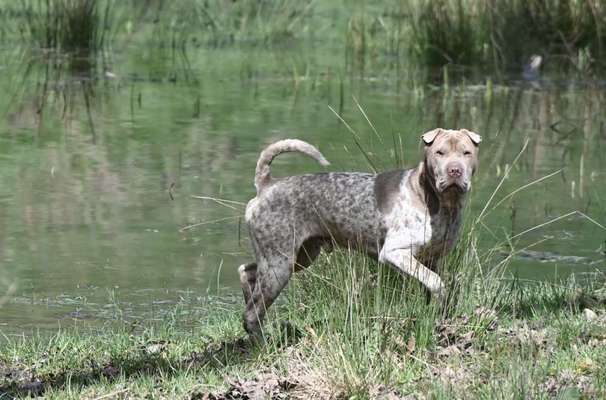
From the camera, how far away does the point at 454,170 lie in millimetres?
7156

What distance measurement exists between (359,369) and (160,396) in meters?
0.92

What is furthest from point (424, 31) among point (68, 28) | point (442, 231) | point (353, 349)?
point (353, 349)

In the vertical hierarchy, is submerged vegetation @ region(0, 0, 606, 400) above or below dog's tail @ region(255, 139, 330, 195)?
below

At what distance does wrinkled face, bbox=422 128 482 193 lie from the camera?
716cm

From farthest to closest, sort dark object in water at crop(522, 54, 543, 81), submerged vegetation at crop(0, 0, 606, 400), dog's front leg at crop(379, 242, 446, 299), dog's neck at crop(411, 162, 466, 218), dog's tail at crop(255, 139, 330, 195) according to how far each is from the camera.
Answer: dark object in water at crop(522, 54, 543, 81), dog's tail at crop(255, 139, 330, 195), dog's neck at crop(411, 162, 466, 218), dog's front leg at crop(379, 242, 446, 299), submerged vegetation at crop(0, 0, 606, 400)

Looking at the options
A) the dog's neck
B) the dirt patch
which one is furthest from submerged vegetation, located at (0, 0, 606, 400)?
the dog's neck

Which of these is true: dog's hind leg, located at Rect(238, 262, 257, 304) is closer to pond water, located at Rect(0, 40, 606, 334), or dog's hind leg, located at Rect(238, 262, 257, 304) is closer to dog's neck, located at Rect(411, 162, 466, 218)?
pond water, located at Rect(0, 40, 606, 334)

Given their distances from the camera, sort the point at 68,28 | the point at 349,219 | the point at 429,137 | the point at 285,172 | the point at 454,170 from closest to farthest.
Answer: the point at 454,170 → the point at 429,137 → the point at 349,219 → the point at 285,172 → the point at 68,28

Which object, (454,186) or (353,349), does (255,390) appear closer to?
(353,349)

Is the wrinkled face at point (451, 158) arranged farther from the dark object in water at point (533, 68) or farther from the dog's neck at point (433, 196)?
the dark object in water at point (533, 68)

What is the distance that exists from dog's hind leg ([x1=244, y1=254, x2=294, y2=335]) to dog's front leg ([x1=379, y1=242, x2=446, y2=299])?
0.52m

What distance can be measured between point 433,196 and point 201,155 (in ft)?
18.8

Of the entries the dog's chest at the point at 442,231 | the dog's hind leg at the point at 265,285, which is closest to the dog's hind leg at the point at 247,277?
the dog's hind leg at the point at 265,285

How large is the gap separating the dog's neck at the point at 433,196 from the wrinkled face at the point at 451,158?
0.32 feet
